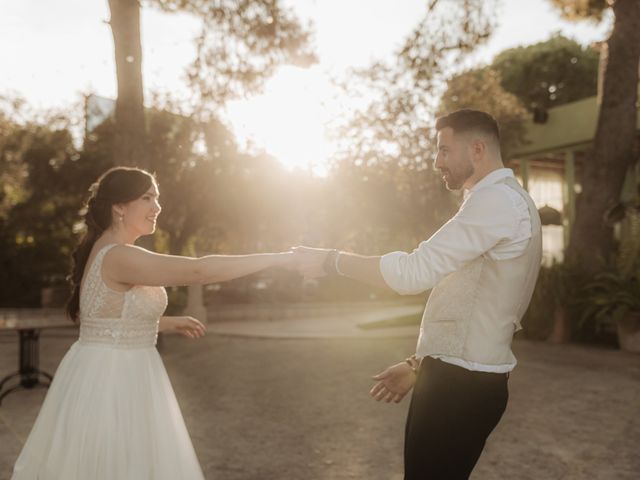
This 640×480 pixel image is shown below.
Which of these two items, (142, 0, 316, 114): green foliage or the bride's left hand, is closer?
the bride's left hand

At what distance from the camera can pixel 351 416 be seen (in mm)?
7715

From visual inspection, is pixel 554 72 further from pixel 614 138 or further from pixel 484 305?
pixel 484 305

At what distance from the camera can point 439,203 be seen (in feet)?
67.8

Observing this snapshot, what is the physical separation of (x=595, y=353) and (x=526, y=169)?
41.3 feet

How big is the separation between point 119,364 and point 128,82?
829 cm

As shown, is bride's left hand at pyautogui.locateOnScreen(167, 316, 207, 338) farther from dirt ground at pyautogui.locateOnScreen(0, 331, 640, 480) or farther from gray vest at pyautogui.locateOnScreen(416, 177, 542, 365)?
dirt ground at pyautogui.locateOnScreen(0, 331, 640, 480)

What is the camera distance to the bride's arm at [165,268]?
335 cm

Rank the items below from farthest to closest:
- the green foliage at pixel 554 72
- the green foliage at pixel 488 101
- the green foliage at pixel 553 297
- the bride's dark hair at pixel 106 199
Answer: the green foliage at pixel 554 72 → the green foliage at pixel 488 101 → the green foliage at pixel 553 297 → the bride's dark hair at pixel 106 199

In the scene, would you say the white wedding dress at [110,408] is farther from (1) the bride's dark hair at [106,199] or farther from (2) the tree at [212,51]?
(2) the tree at [212,51]

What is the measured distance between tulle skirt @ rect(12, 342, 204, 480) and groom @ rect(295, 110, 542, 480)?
1.28m

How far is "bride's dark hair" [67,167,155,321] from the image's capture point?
360cm

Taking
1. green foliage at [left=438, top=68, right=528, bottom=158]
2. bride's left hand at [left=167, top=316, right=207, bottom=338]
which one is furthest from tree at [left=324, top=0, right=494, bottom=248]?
bride's left hand at [left=167, top=316, right=207, bottom=338]

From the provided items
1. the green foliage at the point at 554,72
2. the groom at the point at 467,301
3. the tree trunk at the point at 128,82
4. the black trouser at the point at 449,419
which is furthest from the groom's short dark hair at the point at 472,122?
the green foliage at the point at 554,72

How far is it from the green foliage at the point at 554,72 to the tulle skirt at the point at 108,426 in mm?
42551
